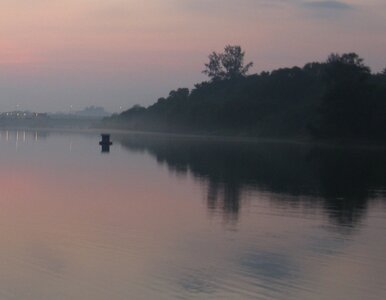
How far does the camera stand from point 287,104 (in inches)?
5157

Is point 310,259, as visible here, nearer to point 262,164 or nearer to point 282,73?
point 262,164

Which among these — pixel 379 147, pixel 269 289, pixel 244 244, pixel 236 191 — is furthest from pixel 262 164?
pixel 379 147

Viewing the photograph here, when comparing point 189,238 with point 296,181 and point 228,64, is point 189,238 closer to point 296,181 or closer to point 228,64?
point 296,181

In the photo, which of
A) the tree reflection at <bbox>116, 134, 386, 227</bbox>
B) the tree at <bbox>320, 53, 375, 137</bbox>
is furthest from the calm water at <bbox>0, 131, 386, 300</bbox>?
the tree at <bbox>320, 53, 375, 137</bbox>

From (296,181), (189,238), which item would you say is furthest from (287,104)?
(189,238)

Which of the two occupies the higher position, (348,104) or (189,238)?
(348,104)

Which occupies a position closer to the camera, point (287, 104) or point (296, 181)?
point (296, 181)

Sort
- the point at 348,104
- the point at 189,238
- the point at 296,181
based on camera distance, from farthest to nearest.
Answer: the point at 348,104 < the point at 296,181 < the point at 189,238

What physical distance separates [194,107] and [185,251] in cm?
14363

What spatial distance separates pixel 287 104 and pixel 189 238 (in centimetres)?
11461

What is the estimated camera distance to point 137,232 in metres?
18.5

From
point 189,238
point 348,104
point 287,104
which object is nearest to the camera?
point 189,238

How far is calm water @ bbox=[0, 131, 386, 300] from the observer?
13.0m

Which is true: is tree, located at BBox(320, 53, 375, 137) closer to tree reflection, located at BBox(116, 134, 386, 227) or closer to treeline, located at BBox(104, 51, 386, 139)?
treeline, located at BBox(104, 51, 386, 139)
